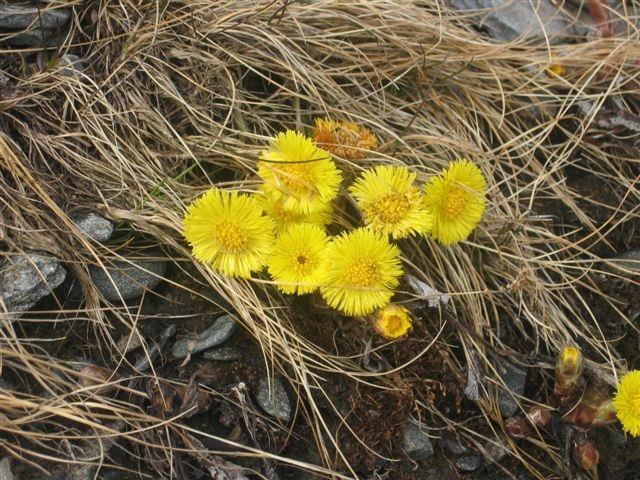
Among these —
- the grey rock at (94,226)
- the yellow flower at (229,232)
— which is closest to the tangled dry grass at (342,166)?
the grey rock at (94,226)

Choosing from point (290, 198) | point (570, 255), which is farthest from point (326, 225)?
point (570, 255)

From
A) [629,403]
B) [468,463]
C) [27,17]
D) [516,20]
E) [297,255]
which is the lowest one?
[468,463]

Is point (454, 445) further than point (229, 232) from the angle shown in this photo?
Yes

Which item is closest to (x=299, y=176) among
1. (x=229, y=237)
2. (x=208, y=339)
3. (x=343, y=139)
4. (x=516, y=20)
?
(x=229, y=237)

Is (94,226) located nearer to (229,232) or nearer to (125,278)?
(125,278)

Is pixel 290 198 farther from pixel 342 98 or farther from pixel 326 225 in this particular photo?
pixel 342 98

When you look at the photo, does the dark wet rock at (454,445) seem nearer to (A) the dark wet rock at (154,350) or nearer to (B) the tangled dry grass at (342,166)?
(B) the tangled dry grass at (342,166)

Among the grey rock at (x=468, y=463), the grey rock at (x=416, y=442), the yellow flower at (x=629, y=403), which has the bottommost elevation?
the grey rock at (x=468, y=463)
